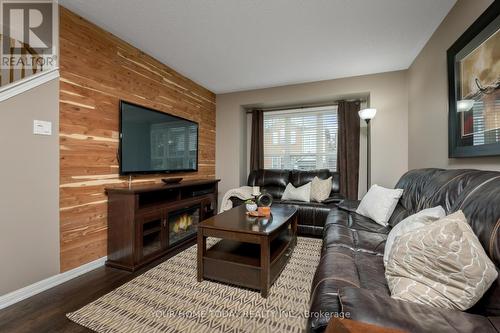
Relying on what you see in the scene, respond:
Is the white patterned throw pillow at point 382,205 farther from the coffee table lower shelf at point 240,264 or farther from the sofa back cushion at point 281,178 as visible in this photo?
the sofa back cushion at point 281,178

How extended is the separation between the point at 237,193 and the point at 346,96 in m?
2.45

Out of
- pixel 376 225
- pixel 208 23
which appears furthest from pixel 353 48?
pixel 376 225

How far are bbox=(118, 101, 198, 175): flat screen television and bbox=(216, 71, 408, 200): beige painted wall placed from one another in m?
0.95

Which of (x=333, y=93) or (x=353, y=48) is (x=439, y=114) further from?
(x=333, y=93)

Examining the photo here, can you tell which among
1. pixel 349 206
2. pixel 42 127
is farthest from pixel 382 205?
pixel 42 127

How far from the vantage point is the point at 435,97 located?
2.34m

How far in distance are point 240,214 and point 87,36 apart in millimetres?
2329

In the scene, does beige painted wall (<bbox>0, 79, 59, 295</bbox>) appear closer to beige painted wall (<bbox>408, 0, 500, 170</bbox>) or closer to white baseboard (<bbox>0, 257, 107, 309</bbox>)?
white baseboard (<bbox>0, 257, 107, 309</bbox>)

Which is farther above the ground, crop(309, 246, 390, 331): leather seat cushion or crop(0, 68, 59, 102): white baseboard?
crop(0, 68, 59, 102): white baseboard

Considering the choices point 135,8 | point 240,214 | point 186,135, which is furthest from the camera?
point 186,135

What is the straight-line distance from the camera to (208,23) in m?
2.19

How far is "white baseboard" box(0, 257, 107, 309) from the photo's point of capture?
1.61 m

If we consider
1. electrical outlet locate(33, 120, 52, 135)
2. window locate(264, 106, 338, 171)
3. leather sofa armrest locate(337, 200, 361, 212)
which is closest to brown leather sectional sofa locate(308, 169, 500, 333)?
leather sofa armrest locate(337, 200, 361, 212)

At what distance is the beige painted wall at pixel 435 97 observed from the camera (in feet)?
5.85
